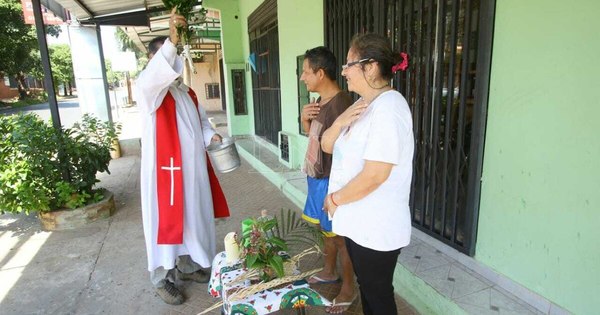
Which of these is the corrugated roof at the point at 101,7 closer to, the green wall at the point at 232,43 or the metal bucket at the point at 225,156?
the green wall at the point at 232,43

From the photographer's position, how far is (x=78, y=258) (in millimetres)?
3443

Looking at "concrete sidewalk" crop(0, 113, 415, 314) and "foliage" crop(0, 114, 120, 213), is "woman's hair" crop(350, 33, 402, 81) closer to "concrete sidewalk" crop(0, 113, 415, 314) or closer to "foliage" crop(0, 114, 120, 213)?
"concrete sidewalk" crop(0, 113, 415, 314)

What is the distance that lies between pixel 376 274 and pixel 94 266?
9.12 feet

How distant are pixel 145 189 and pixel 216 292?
0.92m

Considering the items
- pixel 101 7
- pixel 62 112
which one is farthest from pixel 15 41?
pixel 101 7

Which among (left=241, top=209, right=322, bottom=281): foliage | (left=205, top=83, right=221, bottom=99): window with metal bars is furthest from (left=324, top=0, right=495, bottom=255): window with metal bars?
(left=205, top=83, right=221, bottom=99): window with metal bars

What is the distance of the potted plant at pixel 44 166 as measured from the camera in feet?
12.7

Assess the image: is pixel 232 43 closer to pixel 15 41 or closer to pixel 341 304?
pixel 341 304

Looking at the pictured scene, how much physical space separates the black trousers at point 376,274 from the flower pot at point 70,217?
3.75 metres

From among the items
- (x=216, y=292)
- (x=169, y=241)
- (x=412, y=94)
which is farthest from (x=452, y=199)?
(x=169, y=241)

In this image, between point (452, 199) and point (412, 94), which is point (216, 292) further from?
point (412, 94)

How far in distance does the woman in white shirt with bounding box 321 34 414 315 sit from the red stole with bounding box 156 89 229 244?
4.16 ft

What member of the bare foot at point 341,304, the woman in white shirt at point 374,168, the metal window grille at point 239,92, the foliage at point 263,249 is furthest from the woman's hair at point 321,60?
the metal window grille at point 239,92

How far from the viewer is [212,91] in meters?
21.5
